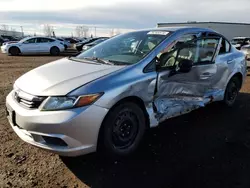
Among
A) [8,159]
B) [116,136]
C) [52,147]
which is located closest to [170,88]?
[116,136]

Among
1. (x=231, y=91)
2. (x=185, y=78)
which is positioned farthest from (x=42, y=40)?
(x=185, y=78)

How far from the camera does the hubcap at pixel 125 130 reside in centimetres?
336

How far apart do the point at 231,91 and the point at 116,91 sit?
3.38 m

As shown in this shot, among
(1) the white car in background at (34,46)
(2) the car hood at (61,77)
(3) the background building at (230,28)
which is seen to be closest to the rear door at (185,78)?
(2) the car hood at (61,77)

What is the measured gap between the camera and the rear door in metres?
3.89

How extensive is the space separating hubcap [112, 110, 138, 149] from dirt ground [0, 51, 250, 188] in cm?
22

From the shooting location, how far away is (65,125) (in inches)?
113

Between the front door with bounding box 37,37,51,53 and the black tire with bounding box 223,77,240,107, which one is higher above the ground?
the black tire with bounding box 223,77,240,107

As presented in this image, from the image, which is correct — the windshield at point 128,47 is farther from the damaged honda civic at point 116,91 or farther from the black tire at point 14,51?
the black tire at point 14,51

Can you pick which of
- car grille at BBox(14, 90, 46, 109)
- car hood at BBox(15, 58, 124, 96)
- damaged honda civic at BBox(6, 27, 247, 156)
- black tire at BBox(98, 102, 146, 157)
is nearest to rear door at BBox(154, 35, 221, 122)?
damaged honda civic at BBox(6, 27, 247, 156)

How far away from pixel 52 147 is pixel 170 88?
1852 millimetres

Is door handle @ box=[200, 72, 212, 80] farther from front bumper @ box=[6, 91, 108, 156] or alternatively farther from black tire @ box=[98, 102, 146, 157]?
front bumper @ box=[6, 91, 108, 156]

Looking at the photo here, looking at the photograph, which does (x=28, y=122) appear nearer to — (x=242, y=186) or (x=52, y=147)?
(x=52, y=147)

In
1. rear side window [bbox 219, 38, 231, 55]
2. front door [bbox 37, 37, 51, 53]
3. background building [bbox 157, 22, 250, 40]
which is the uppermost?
rear side window [bbox 219, 38, 231, 55]
